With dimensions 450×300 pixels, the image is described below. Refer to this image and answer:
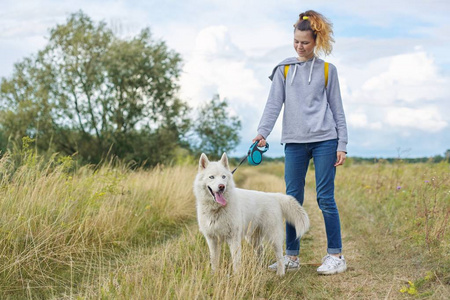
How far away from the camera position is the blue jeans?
4.56 meters

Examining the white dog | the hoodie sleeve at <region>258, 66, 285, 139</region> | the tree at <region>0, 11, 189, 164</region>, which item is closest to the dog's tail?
the white dog

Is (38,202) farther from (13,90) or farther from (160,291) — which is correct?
(13,90)

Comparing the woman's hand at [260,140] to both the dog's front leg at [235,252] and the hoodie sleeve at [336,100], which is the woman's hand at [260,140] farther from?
the dog's front leg at [235,252]

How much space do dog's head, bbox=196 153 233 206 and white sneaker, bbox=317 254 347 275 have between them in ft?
4.47

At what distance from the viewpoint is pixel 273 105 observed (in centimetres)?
472

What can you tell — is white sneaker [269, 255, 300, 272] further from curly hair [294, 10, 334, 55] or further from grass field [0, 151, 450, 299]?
curly hair [294, 10, 334, 55]

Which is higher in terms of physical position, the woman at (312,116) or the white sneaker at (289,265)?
the woman at (312,116)

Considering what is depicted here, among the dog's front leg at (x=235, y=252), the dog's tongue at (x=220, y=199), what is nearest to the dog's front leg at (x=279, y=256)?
the dog's front leg at (x=235, y=252)

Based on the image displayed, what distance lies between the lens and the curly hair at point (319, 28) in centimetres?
447

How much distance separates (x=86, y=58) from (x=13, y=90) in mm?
4474

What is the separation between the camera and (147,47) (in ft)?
70.3

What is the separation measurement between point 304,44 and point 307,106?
0.68m

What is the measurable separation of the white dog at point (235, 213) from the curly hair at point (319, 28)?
63.5 inches

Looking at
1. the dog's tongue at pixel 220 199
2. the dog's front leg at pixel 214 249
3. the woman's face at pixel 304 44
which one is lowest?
the dog's front leg at pixel 214 249
